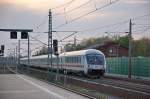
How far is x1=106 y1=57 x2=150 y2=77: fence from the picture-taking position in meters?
52.3

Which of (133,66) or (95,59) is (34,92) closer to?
(95,59)

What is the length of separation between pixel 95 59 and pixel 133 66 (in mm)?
7004

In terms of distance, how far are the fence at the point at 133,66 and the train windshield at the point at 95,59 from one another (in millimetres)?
4983

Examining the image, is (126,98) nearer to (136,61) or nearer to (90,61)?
(90,61)

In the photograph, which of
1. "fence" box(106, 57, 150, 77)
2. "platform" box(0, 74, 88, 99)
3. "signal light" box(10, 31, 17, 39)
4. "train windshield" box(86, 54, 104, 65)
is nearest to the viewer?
"platform" box(0, 74, 88, 99)

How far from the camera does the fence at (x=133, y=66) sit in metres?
52.3

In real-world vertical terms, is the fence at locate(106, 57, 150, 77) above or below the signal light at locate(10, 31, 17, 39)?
below

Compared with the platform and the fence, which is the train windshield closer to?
the fence

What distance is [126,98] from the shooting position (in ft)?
78.0

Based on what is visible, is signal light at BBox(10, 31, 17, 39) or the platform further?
signal light at BBox(10, 31, 17, 39)

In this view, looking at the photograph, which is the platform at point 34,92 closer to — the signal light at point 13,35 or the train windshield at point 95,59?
the train windshield at point 95,59

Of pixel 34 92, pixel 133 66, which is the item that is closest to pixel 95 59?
pixel 133 66

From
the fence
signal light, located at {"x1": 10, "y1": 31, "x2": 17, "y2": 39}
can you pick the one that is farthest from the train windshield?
signal light, located at {"x1": 10, "y1": 31, "x2": 17, "y2": 39}

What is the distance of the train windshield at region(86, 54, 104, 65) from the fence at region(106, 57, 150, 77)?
16.3ft
